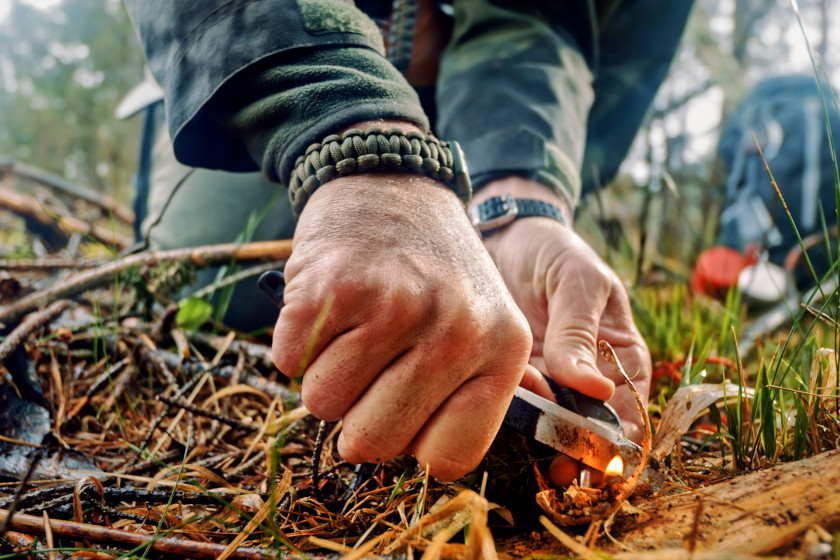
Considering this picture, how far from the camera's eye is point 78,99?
1145 centimetres

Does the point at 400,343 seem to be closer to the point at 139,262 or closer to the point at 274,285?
the point at 274,285

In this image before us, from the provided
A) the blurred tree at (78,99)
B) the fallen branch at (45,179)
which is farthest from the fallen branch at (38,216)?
the blurred tree at (78,99)

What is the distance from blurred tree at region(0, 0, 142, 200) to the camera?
1135 centimetres

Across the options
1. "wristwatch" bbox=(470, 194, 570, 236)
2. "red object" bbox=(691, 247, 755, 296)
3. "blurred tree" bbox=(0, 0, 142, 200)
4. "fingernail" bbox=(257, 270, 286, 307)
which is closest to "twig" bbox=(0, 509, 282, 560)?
"fingernail" bbox=(257, 270, 286, 307)

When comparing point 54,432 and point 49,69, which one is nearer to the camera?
Answer: point 54,432

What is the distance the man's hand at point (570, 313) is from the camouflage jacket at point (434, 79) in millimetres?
360

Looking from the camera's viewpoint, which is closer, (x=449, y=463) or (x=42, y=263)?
(x=449, y=463)

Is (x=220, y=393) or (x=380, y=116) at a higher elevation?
(x=380, y=116)

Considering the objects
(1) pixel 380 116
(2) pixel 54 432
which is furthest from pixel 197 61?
(2) pixel 54 432

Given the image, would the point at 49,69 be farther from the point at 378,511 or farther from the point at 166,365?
the point at 378,511

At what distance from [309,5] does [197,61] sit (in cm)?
26

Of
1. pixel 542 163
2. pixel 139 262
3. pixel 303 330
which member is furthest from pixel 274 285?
pixel 542 163

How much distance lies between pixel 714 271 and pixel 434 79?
220cm

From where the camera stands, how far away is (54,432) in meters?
1.06
